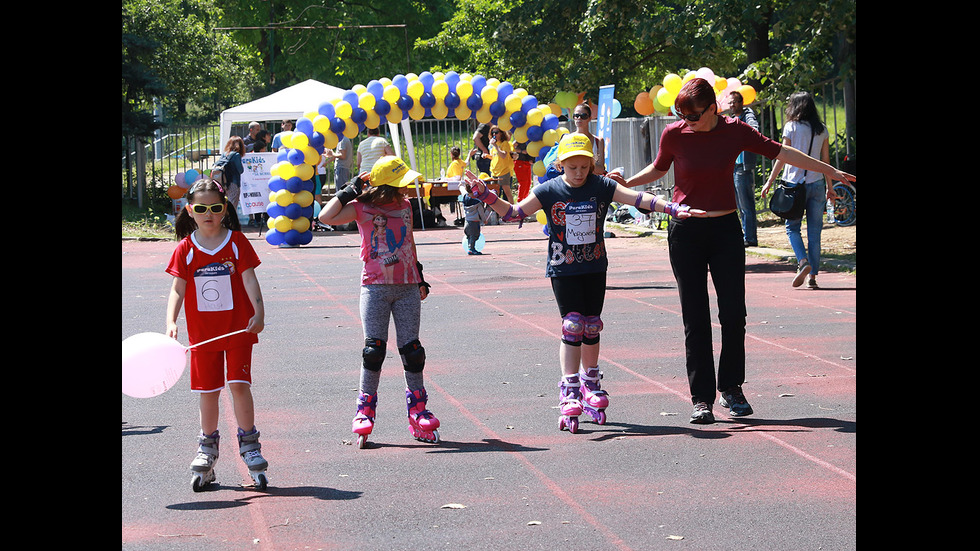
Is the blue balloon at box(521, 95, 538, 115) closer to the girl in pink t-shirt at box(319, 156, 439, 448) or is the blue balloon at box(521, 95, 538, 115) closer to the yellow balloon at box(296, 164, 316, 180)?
the yellow balloon at box(296, 164, 316, 180)

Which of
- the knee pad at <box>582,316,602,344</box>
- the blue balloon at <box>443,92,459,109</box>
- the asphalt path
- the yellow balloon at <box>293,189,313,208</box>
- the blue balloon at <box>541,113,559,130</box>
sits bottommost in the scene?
the asphalt path

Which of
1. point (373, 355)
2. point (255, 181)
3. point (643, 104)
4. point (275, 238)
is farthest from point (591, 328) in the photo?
point (255, 181)

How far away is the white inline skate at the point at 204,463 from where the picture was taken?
579 cm

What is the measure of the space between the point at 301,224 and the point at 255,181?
152 inches

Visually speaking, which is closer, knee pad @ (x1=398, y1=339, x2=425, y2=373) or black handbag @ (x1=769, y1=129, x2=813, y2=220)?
knee pad @ (x1=398, y1=339, x2=425, y2=373)

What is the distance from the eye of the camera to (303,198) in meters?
20.1

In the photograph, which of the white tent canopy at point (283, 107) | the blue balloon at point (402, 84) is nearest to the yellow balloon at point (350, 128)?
the blue balloon at point (402, 84)

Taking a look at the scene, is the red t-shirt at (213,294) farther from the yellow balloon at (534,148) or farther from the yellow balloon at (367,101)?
the yellow balloon at (534,148)

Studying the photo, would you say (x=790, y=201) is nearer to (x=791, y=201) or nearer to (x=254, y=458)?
(x=791, y=201)

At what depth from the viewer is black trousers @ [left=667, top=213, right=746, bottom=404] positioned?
7137 mm

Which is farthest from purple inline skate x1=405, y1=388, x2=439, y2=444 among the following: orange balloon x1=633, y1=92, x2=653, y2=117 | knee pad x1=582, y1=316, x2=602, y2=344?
orange balloon x1=633, y1=92, x2=653, y2=117

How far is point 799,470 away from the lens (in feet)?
19.5

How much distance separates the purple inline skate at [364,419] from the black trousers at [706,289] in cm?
189

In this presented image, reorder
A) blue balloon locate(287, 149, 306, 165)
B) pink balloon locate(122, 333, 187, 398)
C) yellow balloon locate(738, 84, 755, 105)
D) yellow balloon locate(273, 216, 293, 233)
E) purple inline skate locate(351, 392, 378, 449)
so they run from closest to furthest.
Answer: pink balloon locate(122, 333, 187, 398) < purple inline skate locate(351, 392, 378, 449) < yellow balloon locate(738, 84, 755, 105) < blue balloon locate(287, 149, 306, 165) < yellow balloon locate(273, 216, 293, 233)
